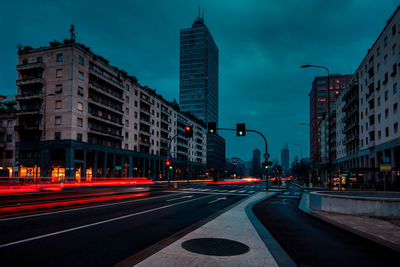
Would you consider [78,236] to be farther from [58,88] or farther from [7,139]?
[7,139]

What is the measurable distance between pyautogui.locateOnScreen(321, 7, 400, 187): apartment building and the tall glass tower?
9093 centimetres

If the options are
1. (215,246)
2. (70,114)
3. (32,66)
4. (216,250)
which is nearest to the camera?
(216,250)

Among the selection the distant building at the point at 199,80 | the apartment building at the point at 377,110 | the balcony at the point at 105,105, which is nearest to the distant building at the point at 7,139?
the balcony at the point at 105,105

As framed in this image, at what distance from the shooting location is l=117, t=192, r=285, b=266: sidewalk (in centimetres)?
481

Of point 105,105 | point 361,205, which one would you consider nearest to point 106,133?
point 105,105

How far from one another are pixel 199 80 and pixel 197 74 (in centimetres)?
396

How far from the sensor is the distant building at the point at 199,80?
14162 centimetres

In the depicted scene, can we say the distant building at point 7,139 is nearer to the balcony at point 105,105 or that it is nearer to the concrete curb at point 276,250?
the balcony at point 105,105

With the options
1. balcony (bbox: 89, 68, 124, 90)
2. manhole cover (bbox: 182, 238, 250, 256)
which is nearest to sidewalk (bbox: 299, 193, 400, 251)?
manhole cover (bbox: 182, 238, 250, 256)

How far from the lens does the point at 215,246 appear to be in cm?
595

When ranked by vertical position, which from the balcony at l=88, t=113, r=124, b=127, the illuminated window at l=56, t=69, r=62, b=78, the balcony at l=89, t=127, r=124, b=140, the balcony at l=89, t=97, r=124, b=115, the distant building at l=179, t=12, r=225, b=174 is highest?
the distant building at l=179, t=12, r=225, b=174

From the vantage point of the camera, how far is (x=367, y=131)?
148ft

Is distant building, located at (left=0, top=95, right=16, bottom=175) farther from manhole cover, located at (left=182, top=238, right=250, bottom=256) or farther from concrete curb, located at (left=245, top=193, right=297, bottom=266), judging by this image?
concrete curb, located at (left=245, top=193, right=297, bottom=266)

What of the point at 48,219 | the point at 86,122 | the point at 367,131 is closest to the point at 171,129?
the point at 86,122
